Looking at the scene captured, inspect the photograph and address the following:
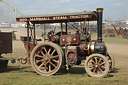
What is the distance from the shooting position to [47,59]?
8664 mm

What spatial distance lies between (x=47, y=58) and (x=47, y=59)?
4 centimetres

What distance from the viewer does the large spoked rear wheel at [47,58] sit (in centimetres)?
841

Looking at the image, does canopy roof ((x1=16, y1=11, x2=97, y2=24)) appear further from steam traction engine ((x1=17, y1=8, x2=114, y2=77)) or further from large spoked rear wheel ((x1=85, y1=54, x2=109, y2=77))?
large spoked rear wheel ((x1=85, y1=54, x2=109, y2=77))

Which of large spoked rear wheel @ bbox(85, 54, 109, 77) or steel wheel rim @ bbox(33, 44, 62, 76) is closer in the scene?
large spoked rear wheel @ bbox(85, 54, 109, 77)

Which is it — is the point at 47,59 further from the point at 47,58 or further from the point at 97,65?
the point at 97,65

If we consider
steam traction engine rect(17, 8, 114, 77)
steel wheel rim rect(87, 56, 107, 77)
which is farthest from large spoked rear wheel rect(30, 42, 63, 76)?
steel wheel rim rect(87, 56, 107, 77)

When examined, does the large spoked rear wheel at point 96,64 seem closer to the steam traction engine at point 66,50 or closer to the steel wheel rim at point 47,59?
the steam traction engine at point 66,50

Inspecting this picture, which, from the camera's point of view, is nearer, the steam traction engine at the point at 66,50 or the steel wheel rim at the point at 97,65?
the steel wheel rim at the point at 97,65

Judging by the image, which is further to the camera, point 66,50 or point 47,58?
point 66,50

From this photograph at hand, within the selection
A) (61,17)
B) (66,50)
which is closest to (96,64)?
(66,50)

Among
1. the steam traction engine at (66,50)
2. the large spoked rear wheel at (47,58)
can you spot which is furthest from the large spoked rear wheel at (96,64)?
the large spoked rear wheel at (47,58)

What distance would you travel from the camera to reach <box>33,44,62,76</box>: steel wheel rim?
8.43 meters

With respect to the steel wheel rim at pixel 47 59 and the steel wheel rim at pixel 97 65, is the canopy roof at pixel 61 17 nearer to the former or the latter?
the steel wheel rim at pixel 47 59

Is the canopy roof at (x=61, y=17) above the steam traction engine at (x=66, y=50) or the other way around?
above
